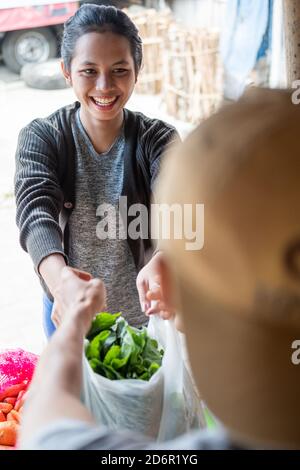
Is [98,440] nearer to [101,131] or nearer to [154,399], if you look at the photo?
[154,399]

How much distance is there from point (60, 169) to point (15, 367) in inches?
31.7

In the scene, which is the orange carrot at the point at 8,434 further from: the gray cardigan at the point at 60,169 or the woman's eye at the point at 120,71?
the woman's eye at the point at 120,71

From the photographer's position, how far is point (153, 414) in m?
1.43

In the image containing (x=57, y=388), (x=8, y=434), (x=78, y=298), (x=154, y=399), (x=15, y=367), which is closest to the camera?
(x=57, y=388)

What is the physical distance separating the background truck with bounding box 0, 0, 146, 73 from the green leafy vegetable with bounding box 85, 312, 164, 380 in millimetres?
7095

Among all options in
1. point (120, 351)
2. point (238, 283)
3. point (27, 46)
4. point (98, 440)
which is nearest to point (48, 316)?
point (120, 351)

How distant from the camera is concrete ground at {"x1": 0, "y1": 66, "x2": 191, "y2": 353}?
379cm

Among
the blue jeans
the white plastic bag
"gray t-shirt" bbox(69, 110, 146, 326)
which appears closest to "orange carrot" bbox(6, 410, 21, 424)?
the blue jeans

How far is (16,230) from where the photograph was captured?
5102mm

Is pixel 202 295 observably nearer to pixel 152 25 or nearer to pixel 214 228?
pixel 214 228

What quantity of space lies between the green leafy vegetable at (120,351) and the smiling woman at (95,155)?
0.20 m

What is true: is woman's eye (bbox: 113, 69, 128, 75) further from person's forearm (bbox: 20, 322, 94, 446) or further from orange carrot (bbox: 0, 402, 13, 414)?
orange carrot (bbox: 0, 402, 13, 414)

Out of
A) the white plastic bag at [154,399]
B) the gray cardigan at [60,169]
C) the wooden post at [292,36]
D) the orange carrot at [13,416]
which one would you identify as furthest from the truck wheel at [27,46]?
the white plastic bag at [154,399]
